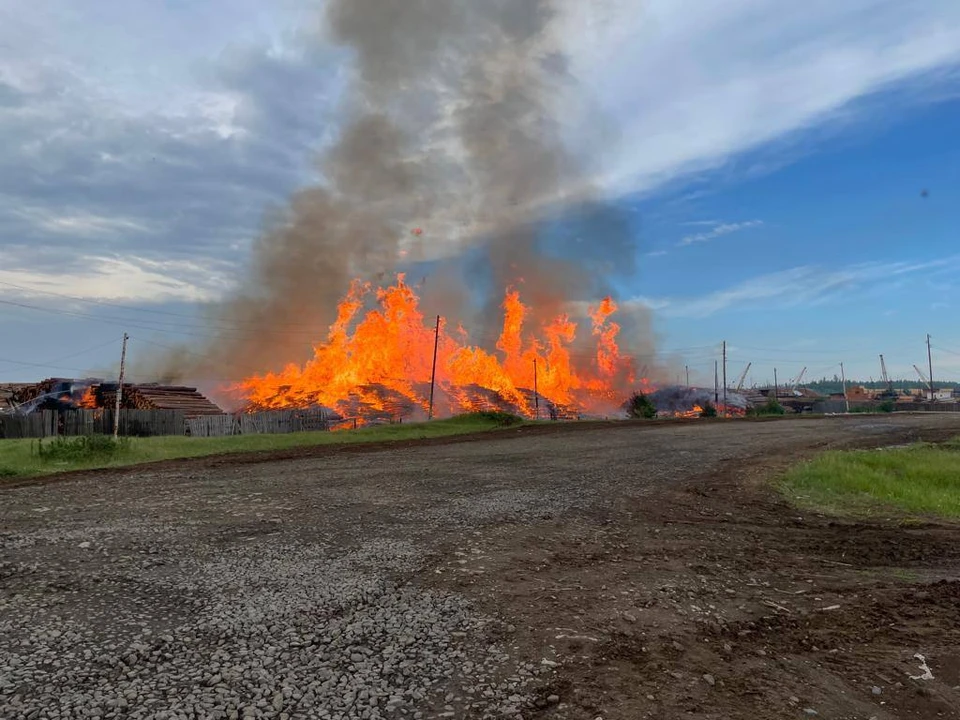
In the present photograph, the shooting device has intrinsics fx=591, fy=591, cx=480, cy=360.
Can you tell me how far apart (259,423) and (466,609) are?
29.7 meters

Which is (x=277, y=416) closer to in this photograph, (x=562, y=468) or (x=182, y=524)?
(x=562, y=468)

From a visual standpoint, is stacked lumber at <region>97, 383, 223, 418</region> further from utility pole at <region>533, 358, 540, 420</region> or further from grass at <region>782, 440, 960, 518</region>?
grass at <region>782, 440, 960, 518</region>

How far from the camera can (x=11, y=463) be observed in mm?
16750

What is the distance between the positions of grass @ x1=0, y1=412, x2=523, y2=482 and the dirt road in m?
6.58

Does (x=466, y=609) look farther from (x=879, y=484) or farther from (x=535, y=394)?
(x=535, y=394)

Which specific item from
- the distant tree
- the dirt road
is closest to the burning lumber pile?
the dirt road

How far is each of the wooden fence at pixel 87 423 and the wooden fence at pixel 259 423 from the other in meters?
0.99

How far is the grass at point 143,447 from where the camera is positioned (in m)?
17.4

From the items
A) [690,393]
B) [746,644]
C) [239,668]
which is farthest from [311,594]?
[690,393]

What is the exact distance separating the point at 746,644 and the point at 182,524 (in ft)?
26.5

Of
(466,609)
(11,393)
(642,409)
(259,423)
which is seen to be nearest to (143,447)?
(259,423)

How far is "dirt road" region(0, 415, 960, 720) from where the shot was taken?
161 inches

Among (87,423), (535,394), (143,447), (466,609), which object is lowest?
(466,609)

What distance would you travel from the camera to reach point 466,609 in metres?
5.69
